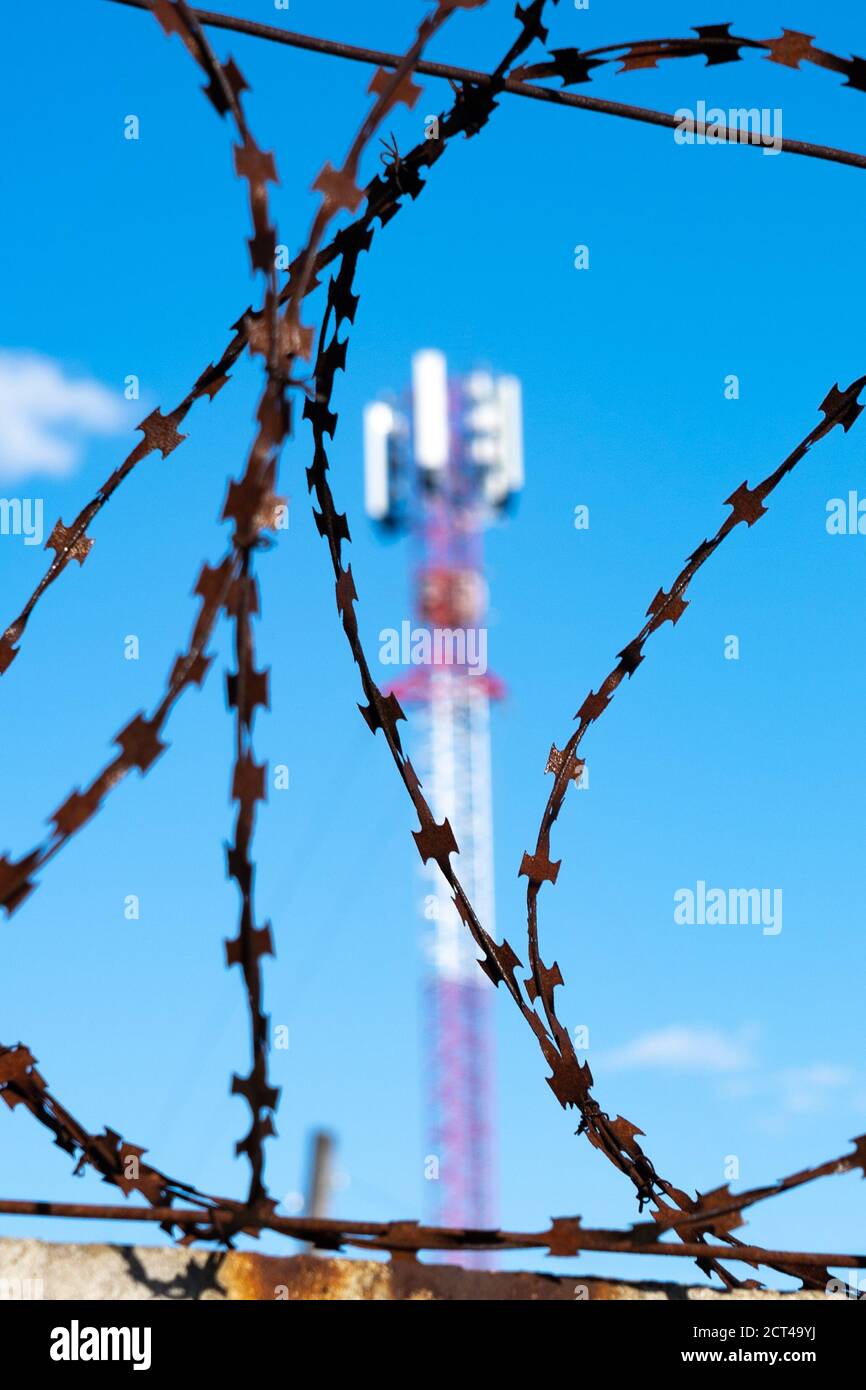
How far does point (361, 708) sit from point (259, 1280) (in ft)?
4.97

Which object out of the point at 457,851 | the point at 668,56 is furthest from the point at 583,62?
the point at 457,851

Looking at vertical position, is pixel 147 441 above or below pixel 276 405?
above

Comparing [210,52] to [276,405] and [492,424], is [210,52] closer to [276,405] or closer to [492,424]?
[276,405]

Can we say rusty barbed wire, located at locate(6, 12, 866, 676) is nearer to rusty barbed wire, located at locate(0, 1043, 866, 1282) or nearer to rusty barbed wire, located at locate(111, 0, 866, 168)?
rusty barbed wire, located at locate(111, 0, 866, 168)

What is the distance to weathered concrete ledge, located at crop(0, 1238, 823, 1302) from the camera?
393cm

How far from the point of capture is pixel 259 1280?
405 cm

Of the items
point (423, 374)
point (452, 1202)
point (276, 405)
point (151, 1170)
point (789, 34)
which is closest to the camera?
point (276, 405)

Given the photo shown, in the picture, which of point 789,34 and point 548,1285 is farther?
point 789,34

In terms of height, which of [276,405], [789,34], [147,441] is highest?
[789,34]

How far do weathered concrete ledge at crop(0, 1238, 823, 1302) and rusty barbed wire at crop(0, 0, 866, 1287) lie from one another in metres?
0.13
